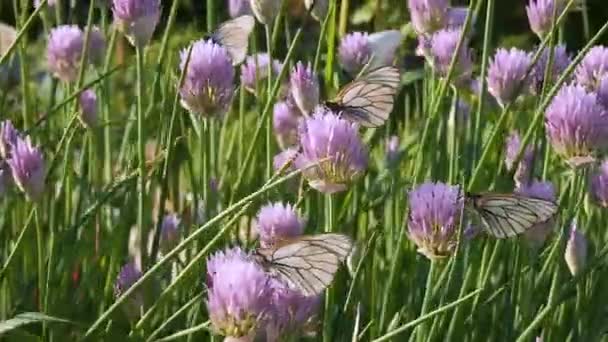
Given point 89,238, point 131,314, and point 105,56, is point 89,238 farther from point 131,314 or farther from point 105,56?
point 105,56

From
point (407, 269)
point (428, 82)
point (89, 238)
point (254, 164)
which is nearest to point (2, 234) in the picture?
point (89, 238)

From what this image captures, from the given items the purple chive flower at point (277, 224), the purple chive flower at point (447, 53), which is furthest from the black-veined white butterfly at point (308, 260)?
the purple chive flower at point (447, 53)

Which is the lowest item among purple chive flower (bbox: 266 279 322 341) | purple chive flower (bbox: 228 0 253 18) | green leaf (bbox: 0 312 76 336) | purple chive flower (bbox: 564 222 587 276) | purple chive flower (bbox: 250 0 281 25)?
purple chive flower (bbox: 564 222 587 276)

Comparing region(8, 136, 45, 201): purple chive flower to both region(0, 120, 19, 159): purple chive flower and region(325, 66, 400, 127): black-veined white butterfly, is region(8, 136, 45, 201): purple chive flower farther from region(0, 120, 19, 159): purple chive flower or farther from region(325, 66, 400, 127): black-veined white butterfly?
region(325, 66, 400, 127): black-veined white butterfly

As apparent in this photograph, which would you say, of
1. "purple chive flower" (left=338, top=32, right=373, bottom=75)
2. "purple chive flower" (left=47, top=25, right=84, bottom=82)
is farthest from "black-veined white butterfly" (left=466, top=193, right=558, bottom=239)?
"purple chive flower" (left=47, top=25, right=84, bottom=82)

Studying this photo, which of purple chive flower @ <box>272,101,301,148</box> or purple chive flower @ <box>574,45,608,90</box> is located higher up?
purple chive flower @ <box>574,45,608,90</box>
